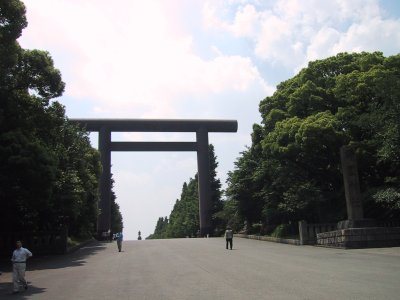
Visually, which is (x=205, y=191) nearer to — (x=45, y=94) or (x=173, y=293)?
(x=45, y=94)

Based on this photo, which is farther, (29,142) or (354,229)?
(354,229)

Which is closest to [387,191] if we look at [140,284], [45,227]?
[140,284]

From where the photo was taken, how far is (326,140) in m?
23.0

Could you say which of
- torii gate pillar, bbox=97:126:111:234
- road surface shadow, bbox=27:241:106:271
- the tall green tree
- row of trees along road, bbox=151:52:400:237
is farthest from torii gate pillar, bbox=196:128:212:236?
road surface shadow, bbox=27:241:106:271

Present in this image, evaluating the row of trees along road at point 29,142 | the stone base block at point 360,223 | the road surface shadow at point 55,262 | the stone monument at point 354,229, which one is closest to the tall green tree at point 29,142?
the row of trees along road at point 29,142

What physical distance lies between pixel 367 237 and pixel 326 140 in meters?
5.56

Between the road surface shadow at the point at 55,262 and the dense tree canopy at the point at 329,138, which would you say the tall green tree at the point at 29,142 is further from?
the dense tree canopy at the point at 329,138

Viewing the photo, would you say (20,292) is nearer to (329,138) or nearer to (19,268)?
(19,268)

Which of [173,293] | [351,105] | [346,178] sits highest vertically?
[351,105]

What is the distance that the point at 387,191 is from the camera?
19562 millimetres

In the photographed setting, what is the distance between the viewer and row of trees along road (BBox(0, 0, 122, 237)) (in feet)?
50.9

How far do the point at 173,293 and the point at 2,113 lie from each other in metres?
11.4

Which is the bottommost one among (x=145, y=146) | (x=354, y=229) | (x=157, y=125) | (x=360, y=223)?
(x=354, y=229)

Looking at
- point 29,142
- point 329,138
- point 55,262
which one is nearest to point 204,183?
point 329,138
